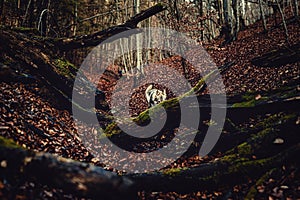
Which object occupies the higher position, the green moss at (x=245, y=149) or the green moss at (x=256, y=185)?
the green moss at (x=245, y=149)

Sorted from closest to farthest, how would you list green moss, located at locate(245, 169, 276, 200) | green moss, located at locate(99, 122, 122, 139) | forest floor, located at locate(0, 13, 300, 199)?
1. forest floor, located at locate(0, 13, 300, 199)
2. green moss, located at locate(245, 169, 276, 200)
3. green moss, located at locate(99, 122, 122, 139)

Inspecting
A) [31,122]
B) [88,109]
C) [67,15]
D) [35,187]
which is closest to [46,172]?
[35,187]

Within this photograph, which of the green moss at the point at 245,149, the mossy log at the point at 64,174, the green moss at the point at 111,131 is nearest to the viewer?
the mossy log at the point at 64,174

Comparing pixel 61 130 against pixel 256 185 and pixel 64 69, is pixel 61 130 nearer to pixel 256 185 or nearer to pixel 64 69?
pixel 64 69

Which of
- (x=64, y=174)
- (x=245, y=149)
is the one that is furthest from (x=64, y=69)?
(x=245, y=149)

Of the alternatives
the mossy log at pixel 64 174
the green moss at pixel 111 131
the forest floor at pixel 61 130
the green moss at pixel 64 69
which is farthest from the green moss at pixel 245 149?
the green moss at pixel 64 69

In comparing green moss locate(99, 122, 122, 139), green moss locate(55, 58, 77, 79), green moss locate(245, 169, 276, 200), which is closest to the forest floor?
green moss locate(245, 169, 276, 200)

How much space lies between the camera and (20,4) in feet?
43.7

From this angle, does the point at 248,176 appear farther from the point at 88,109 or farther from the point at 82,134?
the point at 88,109

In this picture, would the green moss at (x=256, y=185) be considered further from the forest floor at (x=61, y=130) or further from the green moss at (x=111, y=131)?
the green moss at (x=111, y=131)

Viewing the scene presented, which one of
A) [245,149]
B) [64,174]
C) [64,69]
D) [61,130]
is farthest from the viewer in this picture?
[64,69]

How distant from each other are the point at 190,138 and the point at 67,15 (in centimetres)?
1524

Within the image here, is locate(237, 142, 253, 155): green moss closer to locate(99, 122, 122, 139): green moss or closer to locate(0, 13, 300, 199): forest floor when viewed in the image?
locate(0, 13, 300, 199): forest floor

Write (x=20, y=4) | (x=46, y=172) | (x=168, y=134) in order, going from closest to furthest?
(x=46, y=172) → (x=168, y=134) → (x=20, y=4)
